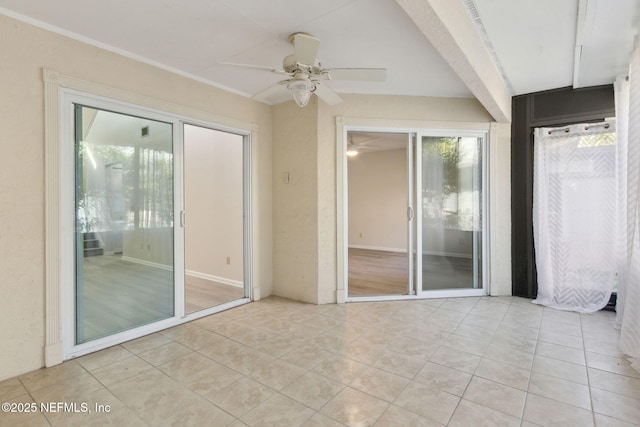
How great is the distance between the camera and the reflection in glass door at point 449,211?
3.90 meters

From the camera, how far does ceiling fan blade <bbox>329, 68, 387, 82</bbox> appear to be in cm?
224

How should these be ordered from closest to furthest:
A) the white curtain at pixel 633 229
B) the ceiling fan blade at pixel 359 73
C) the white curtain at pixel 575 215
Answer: the ceiling fan blade at pixel 359 73 → the white curtain at pixel 633 229 → the white curtain at pixel 575 215

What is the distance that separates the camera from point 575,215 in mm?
3480

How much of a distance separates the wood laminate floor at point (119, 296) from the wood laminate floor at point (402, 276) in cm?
225

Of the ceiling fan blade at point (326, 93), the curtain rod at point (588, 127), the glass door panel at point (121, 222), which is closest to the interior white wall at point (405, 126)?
the curtain rod at point (588, 127)

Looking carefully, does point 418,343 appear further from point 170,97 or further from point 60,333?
point 170,97

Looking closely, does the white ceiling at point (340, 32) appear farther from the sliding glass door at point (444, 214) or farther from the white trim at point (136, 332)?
the white trim at point (136, 332)

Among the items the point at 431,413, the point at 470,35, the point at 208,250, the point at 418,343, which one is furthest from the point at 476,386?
the point at 208,250

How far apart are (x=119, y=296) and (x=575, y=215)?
4728 millimetres

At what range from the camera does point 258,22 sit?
2256mm

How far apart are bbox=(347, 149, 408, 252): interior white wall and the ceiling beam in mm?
4378

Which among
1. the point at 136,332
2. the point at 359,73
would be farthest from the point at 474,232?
the point at 136,332

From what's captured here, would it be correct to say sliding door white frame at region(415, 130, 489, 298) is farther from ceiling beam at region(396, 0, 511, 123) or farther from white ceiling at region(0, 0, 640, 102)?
white ceiling at region(0, 0, 640, 102)

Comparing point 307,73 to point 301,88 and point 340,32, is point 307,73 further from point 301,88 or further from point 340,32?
point 340,32
